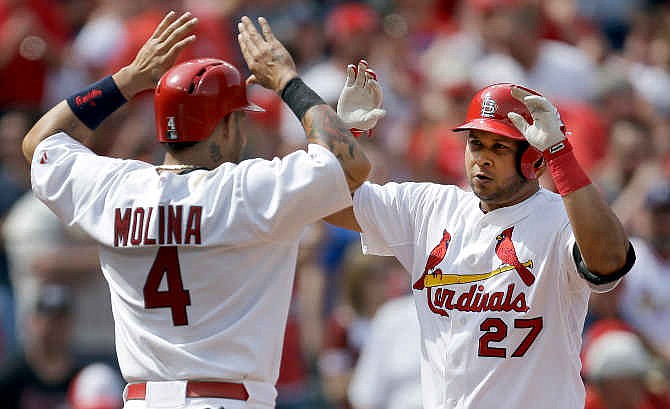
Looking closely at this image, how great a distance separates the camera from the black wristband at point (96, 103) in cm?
486

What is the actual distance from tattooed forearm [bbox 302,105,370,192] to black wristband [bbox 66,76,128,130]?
887mm

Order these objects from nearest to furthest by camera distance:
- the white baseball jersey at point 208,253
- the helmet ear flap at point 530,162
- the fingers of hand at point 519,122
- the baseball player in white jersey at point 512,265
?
the white baseball jersey at point 208,253
the baseball player in white jersey at point 512,265
the fingers of hand at point 519,122
the helmet ear flap at point 530,162

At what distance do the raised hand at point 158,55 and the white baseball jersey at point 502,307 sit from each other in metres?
1.22

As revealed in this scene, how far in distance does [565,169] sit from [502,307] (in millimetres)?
575

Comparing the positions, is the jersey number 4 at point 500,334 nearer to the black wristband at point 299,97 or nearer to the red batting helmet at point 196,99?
the black wristband at point 299,97

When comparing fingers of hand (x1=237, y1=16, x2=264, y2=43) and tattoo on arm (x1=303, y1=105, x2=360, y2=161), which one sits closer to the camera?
tattoo on arm (x1=303, y1=105, x2=360, y2=161)

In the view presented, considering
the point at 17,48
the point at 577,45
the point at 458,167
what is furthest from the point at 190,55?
the point at 577,45

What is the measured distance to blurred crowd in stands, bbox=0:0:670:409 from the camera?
775 centimetres

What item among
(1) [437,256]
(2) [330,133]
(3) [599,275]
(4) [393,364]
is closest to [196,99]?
(2) [330,133]

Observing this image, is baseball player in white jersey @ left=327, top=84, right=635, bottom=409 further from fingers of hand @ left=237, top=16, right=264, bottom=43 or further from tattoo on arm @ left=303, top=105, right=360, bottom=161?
fingers of hand @ left=237, top=16, right=264, bottom=43

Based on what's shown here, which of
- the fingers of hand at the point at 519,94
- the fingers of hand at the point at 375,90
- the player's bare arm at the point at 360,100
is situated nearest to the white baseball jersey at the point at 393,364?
the player's bare arm at the point at 360,100

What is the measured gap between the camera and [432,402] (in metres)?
4.73

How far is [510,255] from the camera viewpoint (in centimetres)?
→ 461

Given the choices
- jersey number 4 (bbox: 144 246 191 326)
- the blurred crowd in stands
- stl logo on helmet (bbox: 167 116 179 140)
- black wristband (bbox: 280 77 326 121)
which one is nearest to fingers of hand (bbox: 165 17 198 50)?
stl logo on helmet (bbox: 167 116 179 140)
